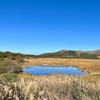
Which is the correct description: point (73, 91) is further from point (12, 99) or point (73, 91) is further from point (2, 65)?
point (2, 65)

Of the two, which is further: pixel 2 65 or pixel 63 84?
pixel 2 65

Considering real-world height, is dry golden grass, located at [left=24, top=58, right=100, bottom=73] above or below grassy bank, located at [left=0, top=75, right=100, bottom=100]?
below

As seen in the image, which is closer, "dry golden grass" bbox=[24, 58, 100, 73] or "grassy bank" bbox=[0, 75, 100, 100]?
"grassy bank" bbox=[0, 75, 100, 100]

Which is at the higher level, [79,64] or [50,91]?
[50,91]

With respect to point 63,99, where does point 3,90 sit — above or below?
above

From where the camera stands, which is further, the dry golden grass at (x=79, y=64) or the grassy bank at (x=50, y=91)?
the dry golden grass at (x=79, y=64)

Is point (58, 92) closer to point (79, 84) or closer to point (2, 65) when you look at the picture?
point (79, 84)

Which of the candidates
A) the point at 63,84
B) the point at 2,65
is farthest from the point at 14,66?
the point at 63,84

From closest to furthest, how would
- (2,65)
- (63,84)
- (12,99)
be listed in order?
(12,99) < (63,84) < (2,65)

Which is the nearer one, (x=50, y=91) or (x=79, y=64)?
(x=50, y=91)

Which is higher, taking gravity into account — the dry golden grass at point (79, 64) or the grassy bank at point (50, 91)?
the grassy bank at point (50, 91)

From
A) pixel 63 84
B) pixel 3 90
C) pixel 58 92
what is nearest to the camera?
pixel 3 90

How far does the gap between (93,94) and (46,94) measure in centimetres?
125

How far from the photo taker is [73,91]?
610cm
